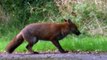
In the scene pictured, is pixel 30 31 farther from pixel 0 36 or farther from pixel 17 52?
pixel 0 36

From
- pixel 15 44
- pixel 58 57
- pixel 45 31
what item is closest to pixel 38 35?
pixel 45 31

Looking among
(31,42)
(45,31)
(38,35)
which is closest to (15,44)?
(31,42)

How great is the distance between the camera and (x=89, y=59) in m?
10.5

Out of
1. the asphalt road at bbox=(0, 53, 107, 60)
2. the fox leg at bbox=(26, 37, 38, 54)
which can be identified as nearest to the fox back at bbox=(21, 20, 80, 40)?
the fox leg at bbox=(26, 37, 38, 54)

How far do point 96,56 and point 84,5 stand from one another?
6173 mm

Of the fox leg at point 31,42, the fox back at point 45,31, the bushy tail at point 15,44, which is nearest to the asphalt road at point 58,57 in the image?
the bushy tail at point 15,44

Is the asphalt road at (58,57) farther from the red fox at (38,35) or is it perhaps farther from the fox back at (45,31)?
the fox back at (45,31)

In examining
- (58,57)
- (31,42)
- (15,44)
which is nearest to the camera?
(58,57)

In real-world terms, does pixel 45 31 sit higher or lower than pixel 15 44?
higher

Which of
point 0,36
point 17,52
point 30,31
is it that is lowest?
point 0,36

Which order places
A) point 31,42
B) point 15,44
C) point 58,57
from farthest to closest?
point 15,44 → point 31,42 → point 58,57

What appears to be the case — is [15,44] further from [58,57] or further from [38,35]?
[58,57]

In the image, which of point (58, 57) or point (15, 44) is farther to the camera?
point (15, 44)

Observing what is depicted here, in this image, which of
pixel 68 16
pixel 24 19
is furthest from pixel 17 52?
pixel 24 19
